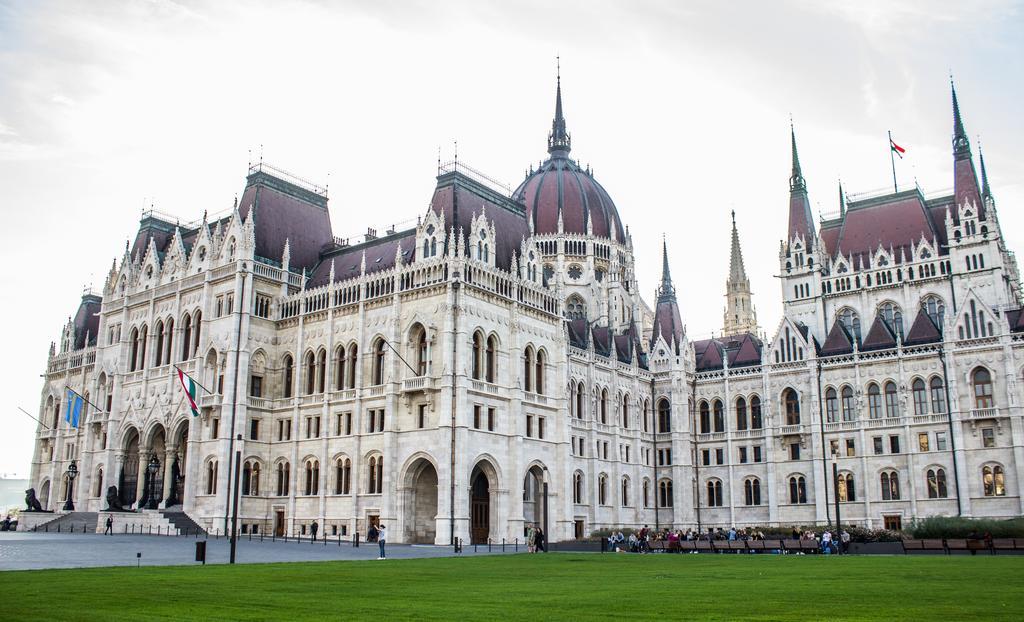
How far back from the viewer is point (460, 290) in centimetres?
5609

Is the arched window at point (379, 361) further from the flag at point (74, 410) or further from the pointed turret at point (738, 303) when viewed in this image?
the pointed turret at point (738, 303)

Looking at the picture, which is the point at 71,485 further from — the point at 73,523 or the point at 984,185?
the point at 984,185

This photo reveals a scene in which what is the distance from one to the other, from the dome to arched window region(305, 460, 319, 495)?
3872cm

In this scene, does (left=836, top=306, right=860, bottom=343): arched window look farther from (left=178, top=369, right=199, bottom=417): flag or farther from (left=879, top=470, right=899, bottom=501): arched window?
(left=178, top=369, right=199, bottom=417): flag

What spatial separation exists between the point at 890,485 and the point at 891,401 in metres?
6.23

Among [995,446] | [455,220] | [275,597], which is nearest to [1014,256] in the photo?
[995,446]

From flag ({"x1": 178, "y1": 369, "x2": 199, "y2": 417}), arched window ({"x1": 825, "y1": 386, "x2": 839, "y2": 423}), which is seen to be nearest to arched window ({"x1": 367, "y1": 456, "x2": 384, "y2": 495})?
flag ({"x1": 178, "y1": 369, "x2": 199, "y2": 417})

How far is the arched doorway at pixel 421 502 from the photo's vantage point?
5591cm

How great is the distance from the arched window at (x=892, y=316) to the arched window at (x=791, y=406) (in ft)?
34.1

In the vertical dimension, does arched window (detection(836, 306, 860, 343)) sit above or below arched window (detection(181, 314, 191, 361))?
above

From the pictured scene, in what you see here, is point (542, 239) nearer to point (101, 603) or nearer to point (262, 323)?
point (262, 323)

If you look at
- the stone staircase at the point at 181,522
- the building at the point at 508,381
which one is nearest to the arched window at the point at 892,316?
the building at the point at 508,381

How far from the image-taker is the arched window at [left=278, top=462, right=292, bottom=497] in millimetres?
62250

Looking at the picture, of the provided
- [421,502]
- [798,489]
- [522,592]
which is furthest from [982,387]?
[522,592]
